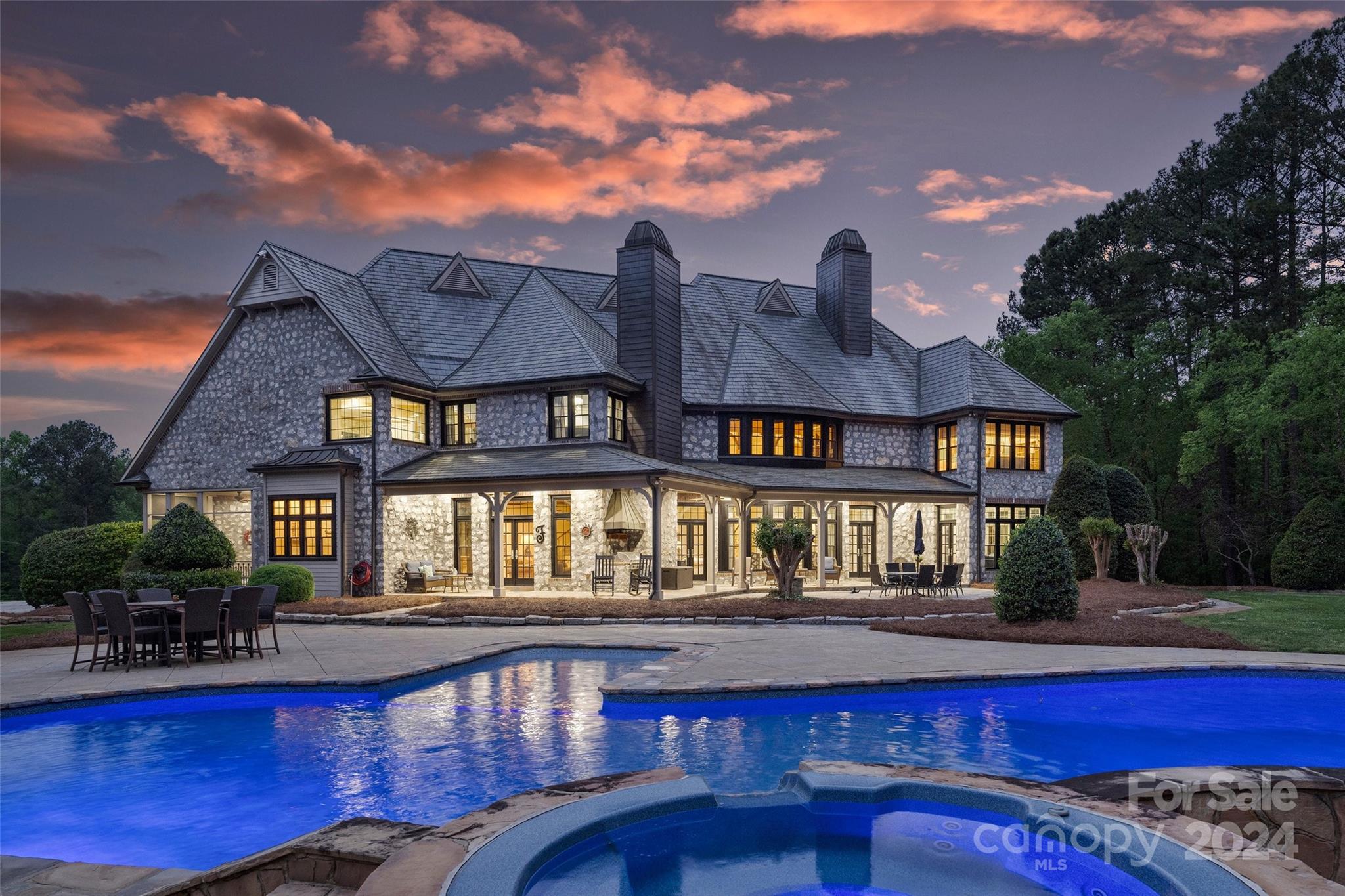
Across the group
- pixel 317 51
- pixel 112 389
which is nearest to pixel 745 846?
pixel 317 51

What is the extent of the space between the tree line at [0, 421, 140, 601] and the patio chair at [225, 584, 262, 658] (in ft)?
174

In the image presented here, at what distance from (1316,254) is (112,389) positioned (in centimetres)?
4722

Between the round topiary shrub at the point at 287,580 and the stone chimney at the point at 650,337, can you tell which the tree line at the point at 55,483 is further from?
the stone chimney at the point at 650,337

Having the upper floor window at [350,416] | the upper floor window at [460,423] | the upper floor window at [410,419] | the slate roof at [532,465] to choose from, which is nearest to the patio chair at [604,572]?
the slate roof at [532,465]

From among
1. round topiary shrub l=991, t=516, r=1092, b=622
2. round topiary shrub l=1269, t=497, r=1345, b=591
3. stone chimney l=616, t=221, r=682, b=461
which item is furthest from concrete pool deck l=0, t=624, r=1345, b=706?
round topiary shrub l=1269, t=497, r=1345, b=591

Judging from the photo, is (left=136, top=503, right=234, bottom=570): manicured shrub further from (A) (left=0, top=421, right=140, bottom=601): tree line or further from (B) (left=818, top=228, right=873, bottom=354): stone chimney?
(A) (left=0, top=421, right=140, bottom=601): tree line

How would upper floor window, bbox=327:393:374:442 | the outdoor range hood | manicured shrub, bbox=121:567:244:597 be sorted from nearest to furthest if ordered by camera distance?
manicured shrub, bbox=121:567:244:597
the outdoor range hood
upper floor window, bbox=327:393:374:442

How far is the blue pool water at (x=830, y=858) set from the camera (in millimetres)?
4180

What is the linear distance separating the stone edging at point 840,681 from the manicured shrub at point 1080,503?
11.9 metres

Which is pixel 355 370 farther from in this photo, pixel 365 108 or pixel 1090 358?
pixel 1090 358

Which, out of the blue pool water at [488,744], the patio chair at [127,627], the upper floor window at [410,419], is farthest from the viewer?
the upper floor window at [410,419]

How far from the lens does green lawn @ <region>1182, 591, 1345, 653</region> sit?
12.7m

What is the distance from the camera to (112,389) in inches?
1283

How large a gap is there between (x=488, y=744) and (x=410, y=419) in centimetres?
1706
